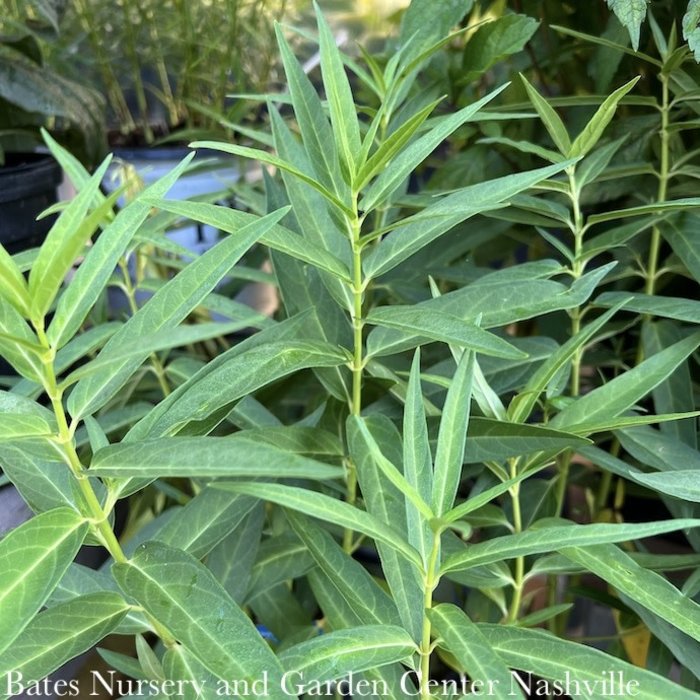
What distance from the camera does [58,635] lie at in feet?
1.05

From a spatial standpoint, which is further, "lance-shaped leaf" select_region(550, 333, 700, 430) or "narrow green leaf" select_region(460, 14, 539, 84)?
"narrow green leaf" select_region(460, 14, 539, 84)

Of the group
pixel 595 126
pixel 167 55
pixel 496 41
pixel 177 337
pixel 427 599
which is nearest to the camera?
pixel 177 337

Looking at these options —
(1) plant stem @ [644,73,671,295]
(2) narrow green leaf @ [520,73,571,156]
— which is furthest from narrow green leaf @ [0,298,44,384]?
(1) plant stem @ [644,73,671,295]

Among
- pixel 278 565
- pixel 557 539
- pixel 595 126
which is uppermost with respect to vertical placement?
pixel 595 126

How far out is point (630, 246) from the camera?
580 mm

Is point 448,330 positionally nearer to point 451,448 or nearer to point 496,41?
point 451,448

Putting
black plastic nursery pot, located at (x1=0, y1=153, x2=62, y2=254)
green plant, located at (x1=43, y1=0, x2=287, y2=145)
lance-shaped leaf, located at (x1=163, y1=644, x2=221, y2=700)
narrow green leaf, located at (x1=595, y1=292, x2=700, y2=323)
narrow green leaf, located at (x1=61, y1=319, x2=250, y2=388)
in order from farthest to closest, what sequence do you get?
green plant, located at (x1=43, y1=0, x2=287, y2=145) → black plastic nursery pot, located at (x1=0, y1=153, x2=62, y2=254) → narrow green leaf, located at (x1=595, y1=292, x2=700, y2=323) → lance-shaped leaf, located at (x1=163, y1=644, x2=221, y2=700) → narrow green leaf, located at (x1=61, y1=319, x2=250, y2=388)

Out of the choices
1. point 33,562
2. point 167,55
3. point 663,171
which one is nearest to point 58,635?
point 33,562

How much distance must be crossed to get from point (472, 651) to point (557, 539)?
61 mm

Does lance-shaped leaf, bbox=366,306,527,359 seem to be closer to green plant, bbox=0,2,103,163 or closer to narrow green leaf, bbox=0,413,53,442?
narrow green leaf, bbox=0,413,53,442

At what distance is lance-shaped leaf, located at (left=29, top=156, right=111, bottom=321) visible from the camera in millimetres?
251

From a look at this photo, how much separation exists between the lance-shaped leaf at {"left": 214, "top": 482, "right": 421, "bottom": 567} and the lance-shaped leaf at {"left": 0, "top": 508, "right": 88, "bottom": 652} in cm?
7

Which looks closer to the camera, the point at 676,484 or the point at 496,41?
the point at 676,484

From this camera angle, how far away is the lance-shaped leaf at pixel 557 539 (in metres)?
0.27
